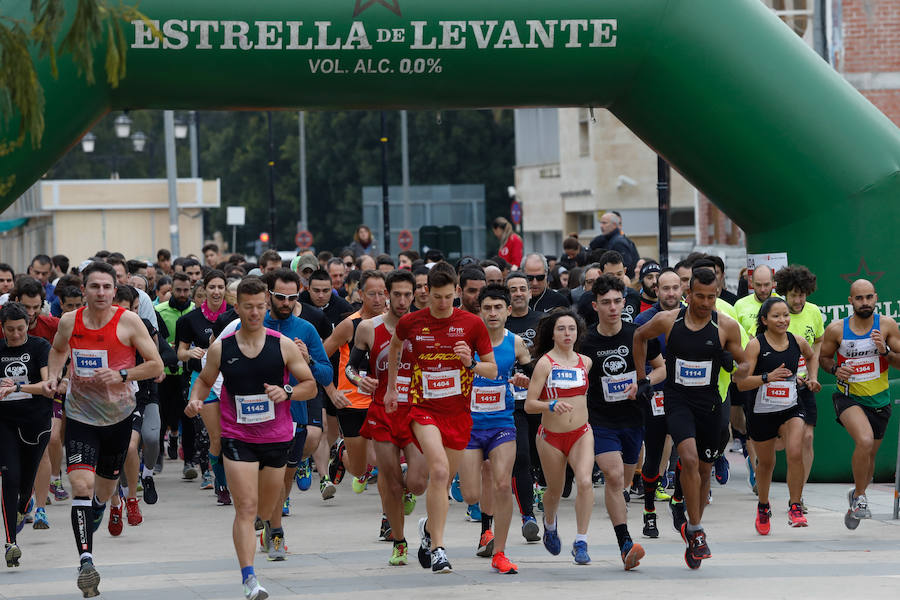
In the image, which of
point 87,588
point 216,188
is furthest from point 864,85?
point 216,188

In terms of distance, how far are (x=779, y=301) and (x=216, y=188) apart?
122ft

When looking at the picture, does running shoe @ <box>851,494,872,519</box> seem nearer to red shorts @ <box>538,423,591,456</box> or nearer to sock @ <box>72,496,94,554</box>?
red shorts @ <box>538,423,591,456</box>

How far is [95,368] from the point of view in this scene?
9.36m

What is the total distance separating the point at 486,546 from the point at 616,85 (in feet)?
14.5

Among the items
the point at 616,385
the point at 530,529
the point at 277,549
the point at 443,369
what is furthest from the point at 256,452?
the point at 616,385

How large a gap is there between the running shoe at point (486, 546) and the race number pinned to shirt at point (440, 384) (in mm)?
1188

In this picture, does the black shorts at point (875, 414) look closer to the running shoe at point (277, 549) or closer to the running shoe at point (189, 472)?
the running shoe at point (277, 549)

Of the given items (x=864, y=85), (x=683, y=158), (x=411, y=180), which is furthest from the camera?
(x=411, y=180)

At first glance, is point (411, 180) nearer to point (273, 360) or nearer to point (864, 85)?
point (864, 85)

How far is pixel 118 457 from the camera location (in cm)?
974

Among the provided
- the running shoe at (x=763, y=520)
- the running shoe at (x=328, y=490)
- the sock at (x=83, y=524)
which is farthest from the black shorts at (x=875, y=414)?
the sock at (x=83, y=524)

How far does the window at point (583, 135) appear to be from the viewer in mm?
46375

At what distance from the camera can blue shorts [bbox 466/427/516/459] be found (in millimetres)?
9805

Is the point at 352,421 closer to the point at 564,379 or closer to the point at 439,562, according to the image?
the point at 564,379
